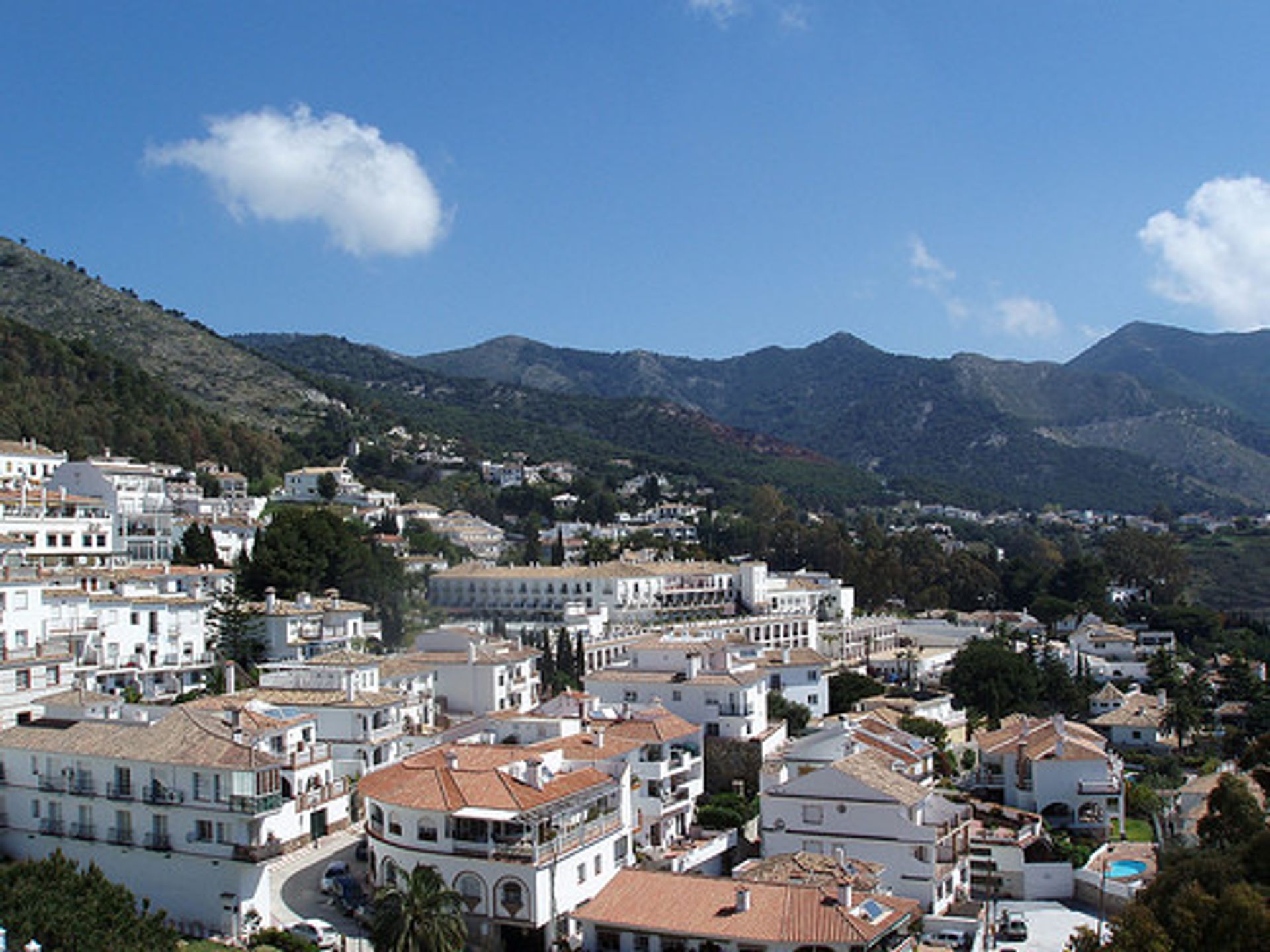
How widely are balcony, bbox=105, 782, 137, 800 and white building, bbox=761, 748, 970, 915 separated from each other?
17.8m

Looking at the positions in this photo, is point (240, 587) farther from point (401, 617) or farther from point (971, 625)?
Result: point (971, 625)

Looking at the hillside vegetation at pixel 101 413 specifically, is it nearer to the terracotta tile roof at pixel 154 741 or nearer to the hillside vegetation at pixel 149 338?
the hillside vegetation at pixel 149 338

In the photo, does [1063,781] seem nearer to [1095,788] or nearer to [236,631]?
[1095,788]

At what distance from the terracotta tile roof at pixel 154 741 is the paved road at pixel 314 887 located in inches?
129

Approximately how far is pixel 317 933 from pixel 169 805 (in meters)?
4.99

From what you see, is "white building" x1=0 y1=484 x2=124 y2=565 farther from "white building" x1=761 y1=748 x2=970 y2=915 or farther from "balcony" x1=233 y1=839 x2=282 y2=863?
"white building" x1=761 y1=748 x2=970 y2=915

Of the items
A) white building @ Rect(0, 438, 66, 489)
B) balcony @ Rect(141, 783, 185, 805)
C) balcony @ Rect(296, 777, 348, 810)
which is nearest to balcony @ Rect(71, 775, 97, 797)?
balcony @ Rect(141, 783, 185, 805)

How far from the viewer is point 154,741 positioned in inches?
1208

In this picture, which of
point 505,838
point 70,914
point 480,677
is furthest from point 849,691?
point 70,914

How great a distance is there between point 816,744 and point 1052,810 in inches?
395

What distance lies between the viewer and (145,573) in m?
53.8

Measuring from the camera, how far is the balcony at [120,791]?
98.7ft

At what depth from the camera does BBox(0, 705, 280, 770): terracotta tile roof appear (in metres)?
29.5

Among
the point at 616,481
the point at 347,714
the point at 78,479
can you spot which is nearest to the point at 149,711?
the point at 347,714
